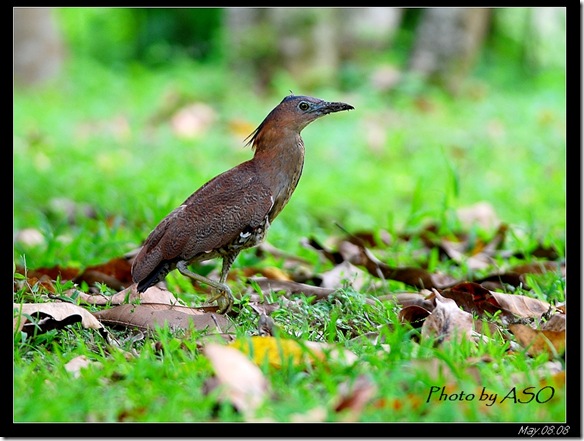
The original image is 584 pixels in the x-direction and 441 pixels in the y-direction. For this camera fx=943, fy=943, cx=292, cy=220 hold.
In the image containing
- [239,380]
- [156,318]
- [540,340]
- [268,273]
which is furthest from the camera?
[268,273]

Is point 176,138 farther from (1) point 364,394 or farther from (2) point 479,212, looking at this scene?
(1) point 364,394

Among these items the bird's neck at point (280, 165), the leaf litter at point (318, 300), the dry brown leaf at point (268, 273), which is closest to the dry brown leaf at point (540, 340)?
the leaf litter at point (318, 300)

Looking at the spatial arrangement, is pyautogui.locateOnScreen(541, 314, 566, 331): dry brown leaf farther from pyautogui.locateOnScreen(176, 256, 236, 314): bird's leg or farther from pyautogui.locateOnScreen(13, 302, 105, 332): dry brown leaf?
pyautogui.locateOnScreen(13, 302, 105, 332): dry brown leaf

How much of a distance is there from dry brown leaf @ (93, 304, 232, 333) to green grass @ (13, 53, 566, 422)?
0.10 m

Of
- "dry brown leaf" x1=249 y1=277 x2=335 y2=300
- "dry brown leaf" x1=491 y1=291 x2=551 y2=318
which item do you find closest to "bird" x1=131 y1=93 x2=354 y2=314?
"dry brown leaf" x1=249 y1=277 x2=335 y2=300

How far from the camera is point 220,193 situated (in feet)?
13.8

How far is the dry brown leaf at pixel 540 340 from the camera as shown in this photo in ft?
11.6

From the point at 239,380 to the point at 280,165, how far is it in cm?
139

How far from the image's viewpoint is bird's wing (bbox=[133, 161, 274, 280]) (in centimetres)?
410

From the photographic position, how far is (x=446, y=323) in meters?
3.76

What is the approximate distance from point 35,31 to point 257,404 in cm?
1266

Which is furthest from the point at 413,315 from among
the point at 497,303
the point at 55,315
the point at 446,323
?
the point at 55,315

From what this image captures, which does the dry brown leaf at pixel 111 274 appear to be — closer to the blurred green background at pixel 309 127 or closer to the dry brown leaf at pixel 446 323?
the blurred green background at pixel 309 127

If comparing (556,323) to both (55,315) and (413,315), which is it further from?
(55,315)
